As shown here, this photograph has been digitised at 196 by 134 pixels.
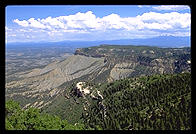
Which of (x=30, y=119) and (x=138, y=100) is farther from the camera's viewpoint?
(x=138, y=100)

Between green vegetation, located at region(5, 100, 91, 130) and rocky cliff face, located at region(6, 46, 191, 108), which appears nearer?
green vegetation, located at region(5, 100, 91, 130)

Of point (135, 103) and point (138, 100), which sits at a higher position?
point (138, 100)

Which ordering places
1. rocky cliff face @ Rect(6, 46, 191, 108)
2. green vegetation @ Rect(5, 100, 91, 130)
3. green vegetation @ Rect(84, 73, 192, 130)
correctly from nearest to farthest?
green vegetation @ Rect(5, 100, 91, 130)
green vegetation @ Rect(84, 73, 192, 130)
rocky cliff face @ Rect(6, 46, 191, 108)

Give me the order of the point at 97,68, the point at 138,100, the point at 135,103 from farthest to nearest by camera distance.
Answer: the point at 97,68
the point at 138,100
the point at 135,103

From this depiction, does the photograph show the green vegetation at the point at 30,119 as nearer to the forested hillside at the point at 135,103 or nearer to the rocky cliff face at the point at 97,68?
the forested hillside at the point at 135,103

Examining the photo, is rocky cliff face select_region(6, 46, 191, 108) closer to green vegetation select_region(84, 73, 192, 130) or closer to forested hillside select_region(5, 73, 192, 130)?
forested hillside select_region(5, 73, 192, 130)

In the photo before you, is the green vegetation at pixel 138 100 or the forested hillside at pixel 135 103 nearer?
the forested hillside at pixel 135 103

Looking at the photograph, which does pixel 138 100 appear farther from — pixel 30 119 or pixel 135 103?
pixel 30 119

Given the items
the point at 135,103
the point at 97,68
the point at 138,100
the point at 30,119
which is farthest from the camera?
the point at 97,68

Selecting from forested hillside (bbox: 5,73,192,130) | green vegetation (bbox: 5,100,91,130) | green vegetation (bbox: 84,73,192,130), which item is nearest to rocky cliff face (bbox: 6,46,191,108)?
forested hillside (bbox: 5,73,192,130)

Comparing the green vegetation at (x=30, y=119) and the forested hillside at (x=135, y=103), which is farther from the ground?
the green vegetation at (x=30, y=119)

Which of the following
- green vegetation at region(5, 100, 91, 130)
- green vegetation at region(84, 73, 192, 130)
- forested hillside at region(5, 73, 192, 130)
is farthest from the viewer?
green vegetation at region(84, 73, 192, 130)

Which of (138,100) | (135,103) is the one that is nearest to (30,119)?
(135,103)

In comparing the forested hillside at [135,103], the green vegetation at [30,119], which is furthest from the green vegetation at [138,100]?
the green vegetation at [30,119]
